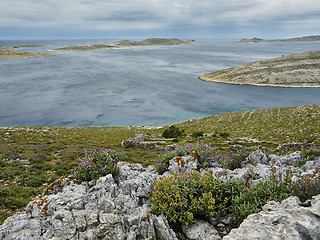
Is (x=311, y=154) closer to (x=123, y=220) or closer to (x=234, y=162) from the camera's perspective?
(x=234, y=162)

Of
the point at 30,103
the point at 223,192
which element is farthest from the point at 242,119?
the point at 30,103

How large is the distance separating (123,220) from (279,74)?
123m

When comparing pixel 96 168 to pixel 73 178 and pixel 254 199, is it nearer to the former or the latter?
pixel 73 178

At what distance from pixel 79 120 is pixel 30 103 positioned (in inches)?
1003

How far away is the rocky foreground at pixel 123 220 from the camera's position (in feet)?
16.1

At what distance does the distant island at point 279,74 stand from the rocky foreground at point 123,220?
108464 mm

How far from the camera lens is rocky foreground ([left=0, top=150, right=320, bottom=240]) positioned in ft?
16.1

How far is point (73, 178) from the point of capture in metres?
8.74

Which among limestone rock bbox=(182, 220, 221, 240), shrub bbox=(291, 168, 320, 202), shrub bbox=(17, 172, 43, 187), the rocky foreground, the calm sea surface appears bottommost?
the calm sea surface

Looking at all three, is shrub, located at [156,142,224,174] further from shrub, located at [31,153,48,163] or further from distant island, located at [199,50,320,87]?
distant island, located at [199,50,320,87]

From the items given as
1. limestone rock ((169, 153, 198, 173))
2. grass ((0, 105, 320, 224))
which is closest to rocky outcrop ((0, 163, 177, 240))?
limestone rock ((169, 153, 198, 173))

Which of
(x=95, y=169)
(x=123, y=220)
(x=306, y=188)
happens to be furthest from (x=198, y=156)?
(x=123, y=220)

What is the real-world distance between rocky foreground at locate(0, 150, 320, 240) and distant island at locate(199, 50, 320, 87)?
356 ft

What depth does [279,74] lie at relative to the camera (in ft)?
347
